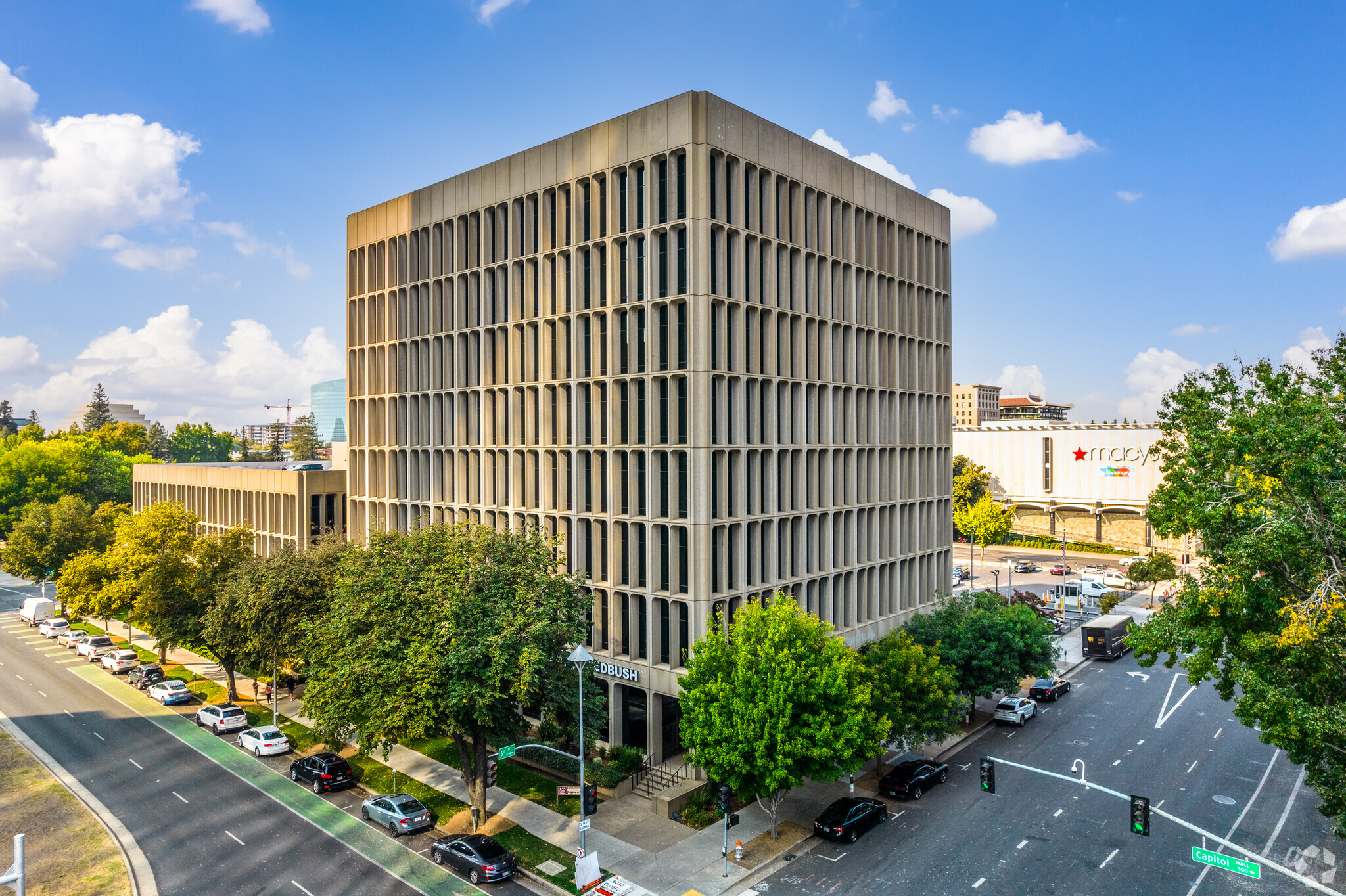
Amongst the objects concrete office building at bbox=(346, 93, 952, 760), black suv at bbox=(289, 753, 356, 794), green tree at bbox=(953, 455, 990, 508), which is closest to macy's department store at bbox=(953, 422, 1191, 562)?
green tree at bbox=(953, 455, 990, 508)

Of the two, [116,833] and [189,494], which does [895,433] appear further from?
[189,494]

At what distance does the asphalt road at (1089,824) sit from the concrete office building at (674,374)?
10.6 meters

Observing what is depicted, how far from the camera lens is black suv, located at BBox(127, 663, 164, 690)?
49344 millimetres

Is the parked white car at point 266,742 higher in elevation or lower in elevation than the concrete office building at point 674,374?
lower

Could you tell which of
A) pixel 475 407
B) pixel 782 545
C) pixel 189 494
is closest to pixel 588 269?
pixel 475 407

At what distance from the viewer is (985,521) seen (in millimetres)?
91125

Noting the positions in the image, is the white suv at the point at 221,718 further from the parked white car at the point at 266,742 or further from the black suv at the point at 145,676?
the black suv at the point at 145,676

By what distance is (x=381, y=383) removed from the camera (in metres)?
53.5

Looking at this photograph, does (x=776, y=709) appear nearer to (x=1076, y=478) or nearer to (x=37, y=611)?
(x=37, y=611)

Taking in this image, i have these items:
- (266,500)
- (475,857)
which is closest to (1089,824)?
(475,857)

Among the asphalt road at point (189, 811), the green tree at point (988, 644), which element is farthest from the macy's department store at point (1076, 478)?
the asphalt road at point (189, 811)

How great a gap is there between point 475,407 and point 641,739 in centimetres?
2052

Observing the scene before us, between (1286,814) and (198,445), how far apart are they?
190485 mm

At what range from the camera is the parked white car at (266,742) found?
3834 centimetres
